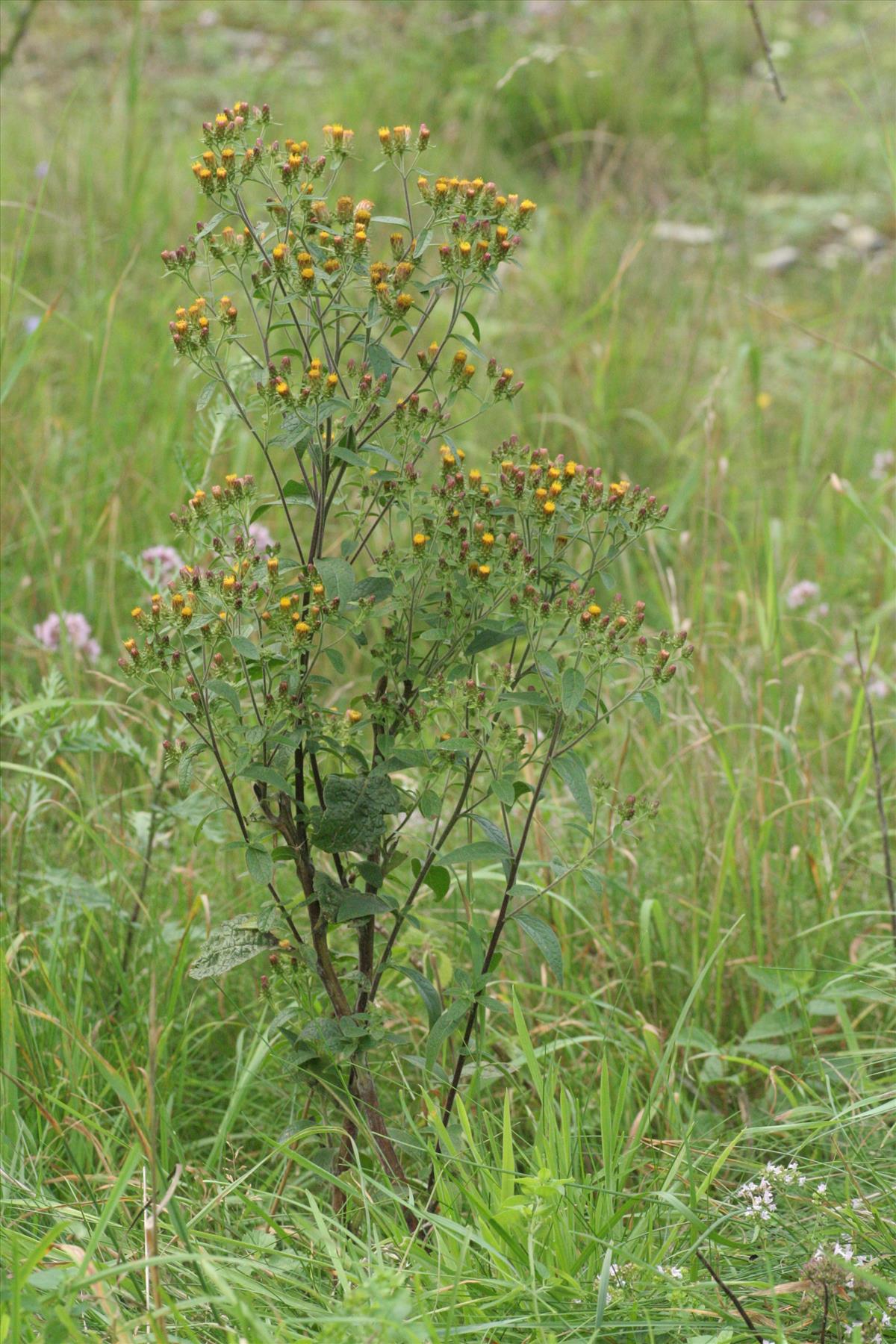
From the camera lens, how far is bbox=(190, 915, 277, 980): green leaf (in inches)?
63.5

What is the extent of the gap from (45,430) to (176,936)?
1.41 m

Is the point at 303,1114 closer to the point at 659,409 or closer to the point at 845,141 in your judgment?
the point at 659,409

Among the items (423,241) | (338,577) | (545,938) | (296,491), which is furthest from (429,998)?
(423,241)

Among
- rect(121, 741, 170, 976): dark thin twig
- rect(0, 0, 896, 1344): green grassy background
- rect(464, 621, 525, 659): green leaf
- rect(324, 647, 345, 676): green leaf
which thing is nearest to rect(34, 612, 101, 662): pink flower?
rect(0, 0, 896, 1344): green grassy background

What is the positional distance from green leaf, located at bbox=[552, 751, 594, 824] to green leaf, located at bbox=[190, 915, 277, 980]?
1.34ft

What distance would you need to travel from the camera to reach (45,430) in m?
3.10

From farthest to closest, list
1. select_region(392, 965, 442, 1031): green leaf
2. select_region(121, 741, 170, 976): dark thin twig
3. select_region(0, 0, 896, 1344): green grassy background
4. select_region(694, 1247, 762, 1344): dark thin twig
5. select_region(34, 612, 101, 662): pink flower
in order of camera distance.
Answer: select_region(34, 612, 101, 662): pink flower
select_region(121, 741, 170, 976): dark thin twig
select_region(392, 965, 442, 1031): green leaf
select_region(0, 0, 896, 1344): green grassy background
select_region(694, 1247, 762, 1344): dark thin twig

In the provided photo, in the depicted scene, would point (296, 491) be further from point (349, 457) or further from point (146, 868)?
point (146, 868)

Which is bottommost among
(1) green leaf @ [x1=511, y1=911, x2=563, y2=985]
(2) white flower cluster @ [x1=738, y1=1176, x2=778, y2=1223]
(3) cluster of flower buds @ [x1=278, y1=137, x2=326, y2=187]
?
(2) white flower cluster @ [x1=738, y1=1176, x2=778, y2=1223]

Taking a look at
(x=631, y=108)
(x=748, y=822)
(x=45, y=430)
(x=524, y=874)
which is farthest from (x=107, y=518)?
(x=631, y=108)

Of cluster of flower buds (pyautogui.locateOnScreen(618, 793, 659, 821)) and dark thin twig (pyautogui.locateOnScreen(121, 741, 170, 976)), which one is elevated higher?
cluster of flower buds (pyautogui.locateOnScreen(618, 793, 659, 821))

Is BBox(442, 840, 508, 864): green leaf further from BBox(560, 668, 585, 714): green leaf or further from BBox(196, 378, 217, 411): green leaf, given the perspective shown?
BBox(196, 378, 217, 411): green leaf

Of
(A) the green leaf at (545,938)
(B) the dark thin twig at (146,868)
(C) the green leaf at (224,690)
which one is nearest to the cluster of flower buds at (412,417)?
(C) the green leaf at (224,690)

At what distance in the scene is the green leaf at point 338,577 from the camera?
5.17 feet
